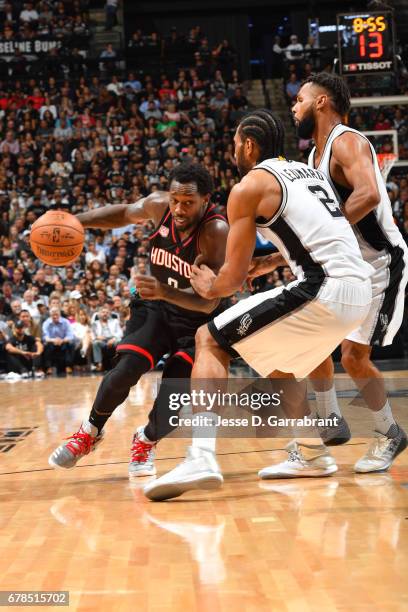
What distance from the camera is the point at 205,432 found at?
326cm

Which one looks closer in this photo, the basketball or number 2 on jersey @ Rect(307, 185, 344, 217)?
number 2 on jersey @ Rect(307, 185, 344, 217)

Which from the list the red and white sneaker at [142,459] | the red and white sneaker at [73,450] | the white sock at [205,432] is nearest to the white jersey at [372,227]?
the white sock at [205,432]

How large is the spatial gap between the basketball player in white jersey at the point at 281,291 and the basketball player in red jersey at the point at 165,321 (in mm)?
481

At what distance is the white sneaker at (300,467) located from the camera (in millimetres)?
3811

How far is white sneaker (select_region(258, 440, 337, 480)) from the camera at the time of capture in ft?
12.5

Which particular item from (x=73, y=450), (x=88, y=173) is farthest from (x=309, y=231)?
(x=88, y=173)

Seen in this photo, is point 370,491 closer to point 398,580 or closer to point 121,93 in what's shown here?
point 398,580

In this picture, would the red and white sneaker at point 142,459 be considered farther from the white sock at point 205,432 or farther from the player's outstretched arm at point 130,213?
the player's outstretched arm at point 130,213

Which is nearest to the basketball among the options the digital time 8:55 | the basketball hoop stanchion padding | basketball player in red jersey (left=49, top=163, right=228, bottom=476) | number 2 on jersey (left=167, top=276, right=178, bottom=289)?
basketball player in red jersey (left=49, top=163, right=228, bottom=476)

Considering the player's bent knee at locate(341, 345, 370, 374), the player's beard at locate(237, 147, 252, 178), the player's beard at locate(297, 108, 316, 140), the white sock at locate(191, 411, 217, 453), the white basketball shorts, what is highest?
the player's beard at locate(297, 108, 316, 140)

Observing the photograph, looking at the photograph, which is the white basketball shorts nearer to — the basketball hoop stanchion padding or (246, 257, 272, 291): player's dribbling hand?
(246, 257, 272, 291): player's dribbling hand

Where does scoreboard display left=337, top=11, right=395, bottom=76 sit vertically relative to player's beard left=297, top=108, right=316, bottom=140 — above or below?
above

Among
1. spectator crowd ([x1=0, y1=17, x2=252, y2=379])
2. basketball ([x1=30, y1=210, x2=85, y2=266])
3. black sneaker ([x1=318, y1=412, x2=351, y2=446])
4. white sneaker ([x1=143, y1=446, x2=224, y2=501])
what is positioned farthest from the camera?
spectator crowd ([x1=0, y1=17, x2=252, y2=379])

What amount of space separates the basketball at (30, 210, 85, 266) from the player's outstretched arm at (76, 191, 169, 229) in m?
0.09
